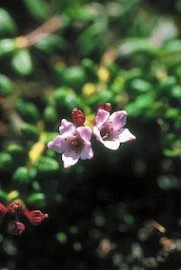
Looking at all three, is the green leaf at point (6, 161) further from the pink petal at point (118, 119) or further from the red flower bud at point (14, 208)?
the pink petal at point (118, 119)

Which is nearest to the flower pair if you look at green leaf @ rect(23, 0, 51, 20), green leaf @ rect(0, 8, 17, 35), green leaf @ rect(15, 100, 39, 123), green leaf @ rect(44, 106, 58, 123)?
green leaf @ rect(44, 106, 58, 123)

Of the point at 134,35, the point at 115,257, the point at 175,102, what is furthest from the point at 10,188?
the point at 134,35

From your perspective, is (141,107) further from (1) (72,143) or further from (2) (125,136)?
(1) (72,143)

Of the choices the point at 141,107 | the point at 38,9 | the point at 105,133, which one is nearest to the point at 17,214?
the point at 105,133

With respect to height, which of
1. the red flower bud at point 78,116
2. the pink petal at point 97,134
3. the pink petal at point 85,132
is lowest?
the pink petal at point 97,134

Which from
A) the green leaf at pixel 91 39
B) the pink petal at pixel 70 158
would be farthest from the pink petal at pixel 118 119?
the green leaf at pixel 91 39

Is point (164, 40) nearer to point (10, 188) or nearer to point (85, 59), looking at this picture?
point (85, 59)

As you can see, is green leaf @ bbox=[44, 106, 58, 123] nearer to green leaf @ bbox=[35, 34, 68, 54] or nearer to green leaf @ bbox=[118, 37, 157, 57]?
green leaf @ bbox=[35, 34, 68, 54]
